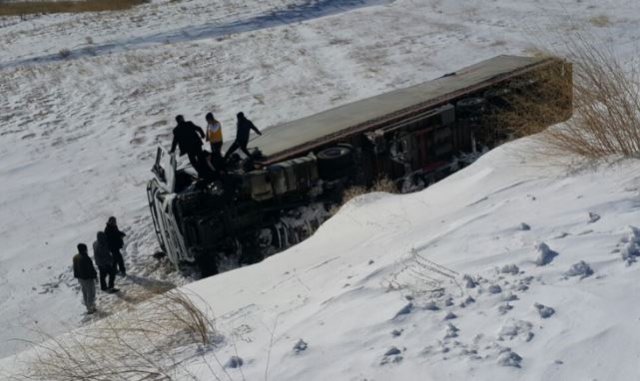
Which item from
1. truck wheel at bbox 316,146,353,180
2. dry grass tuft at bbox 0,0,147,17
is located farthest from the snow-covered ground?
dry grass tuft at bbox 0,0,147,17

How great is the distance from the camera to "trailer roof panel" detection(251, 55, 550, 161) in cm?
1218

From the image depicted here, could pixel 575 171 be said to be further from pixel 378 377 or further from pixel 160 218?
pixel 160 218

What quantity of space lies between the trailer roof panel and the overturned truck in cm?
3

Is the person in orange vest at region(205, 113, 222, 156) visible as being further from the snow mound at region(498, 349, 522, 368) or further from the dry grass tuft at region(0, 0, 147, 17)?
the dry grass tuft at region(0, 0, 147, 17)

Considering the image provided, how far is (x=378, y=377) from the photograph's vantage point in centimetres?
456

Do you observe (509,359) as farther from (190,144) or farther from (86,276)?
(86,276)

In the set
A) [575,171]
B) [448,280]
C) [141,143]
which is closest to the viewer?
[448,280]

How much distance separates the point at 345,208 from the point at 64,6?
84.3 feet

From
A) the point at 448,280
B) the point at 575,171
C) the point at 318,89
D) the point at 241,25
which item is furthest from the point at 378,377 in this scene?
the point at 241,25

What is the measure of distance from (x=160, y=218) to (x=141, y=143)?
6.60m

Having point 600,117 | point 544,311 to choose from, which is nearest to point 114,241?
point 600,117

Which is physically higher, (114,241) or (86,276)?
(114,241)

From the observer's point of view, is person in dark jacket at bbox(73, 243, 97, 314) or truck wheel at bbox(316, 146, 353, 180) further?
truck wheel at bbox(316, 146, 353, 180)

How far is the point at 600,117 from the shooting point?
26.3ft
